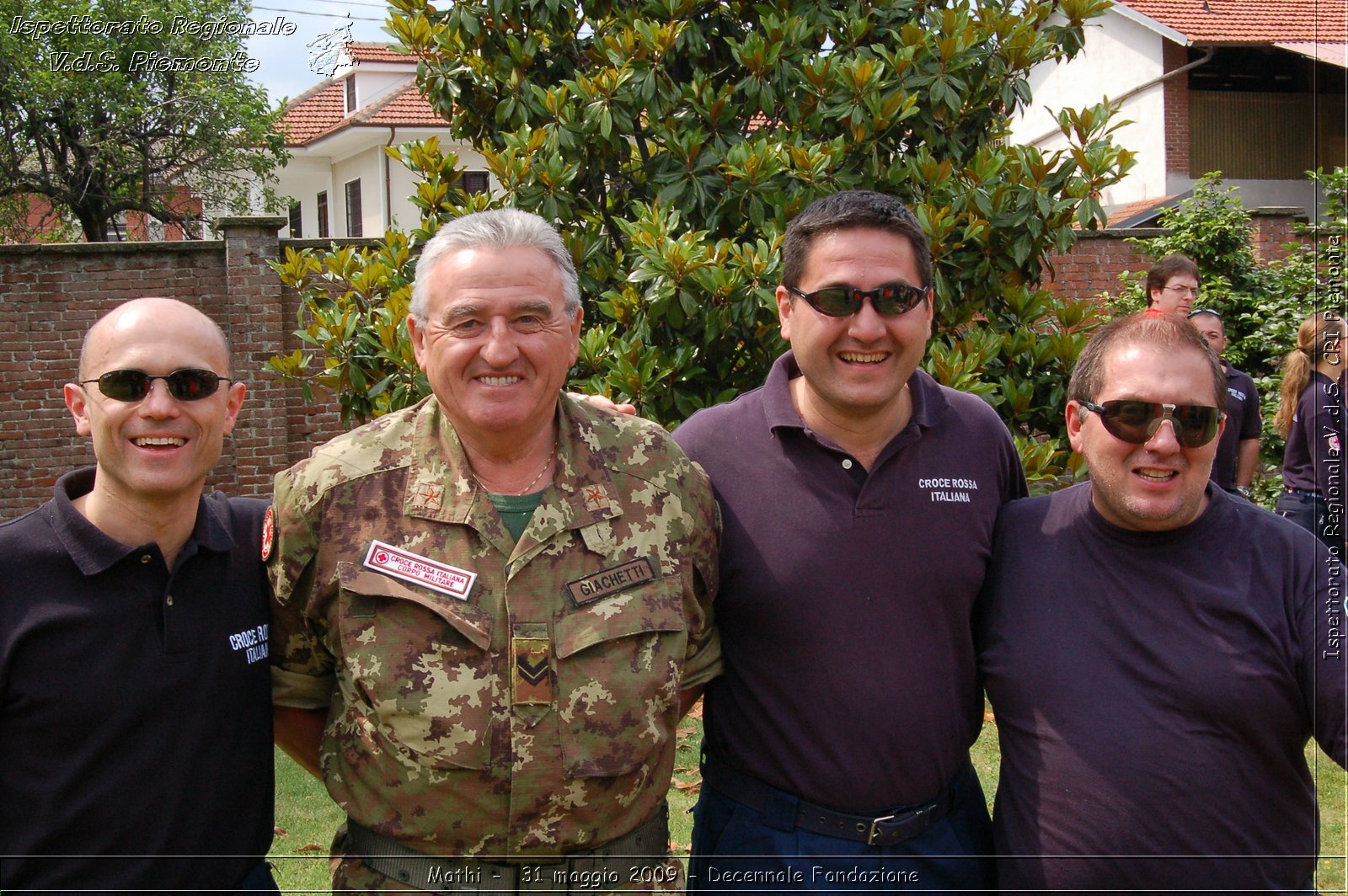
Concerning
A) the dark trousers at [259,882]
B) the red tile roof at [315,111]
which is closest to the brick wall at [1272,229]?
Result: the dark trousers at [259,882]

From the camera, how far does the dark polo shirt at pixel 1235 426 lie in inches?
255

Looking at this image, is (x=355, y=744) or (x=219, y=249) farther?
(x=219, y=249)

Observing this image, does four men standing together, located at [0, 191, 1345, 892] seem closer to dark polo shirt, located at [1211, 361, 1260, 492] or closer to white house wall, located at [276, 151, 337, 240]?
dark polo shirt, located at [1211, 361, 1260, 492]

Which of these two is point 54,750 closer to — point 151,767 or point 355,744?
point 151,767

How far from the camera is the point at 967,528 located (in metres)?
2.77

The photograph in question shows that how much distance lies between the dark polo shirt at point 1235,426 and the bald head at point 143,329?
18.9ft

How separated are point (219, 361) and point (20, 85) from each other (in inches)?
544

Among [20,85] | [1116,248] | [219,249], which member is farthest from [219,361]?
[20,85]

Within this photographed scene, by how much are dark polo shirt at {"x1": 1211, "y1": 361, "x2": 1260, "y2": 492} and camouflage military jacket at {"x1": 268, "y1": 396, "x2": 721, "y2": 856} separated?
4937 millimetres

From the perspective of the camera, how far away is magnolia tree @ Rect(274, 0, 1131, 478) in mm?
4430

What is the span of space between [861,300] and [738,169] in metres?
1.88

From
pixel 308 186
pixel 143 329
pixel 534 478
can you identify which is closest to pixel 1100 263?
pixel 534 478

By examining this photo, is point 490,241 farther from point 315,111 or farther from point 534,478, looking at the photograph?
point 315,111

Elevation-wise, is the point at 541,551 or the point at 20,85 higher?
the point at 20,85
